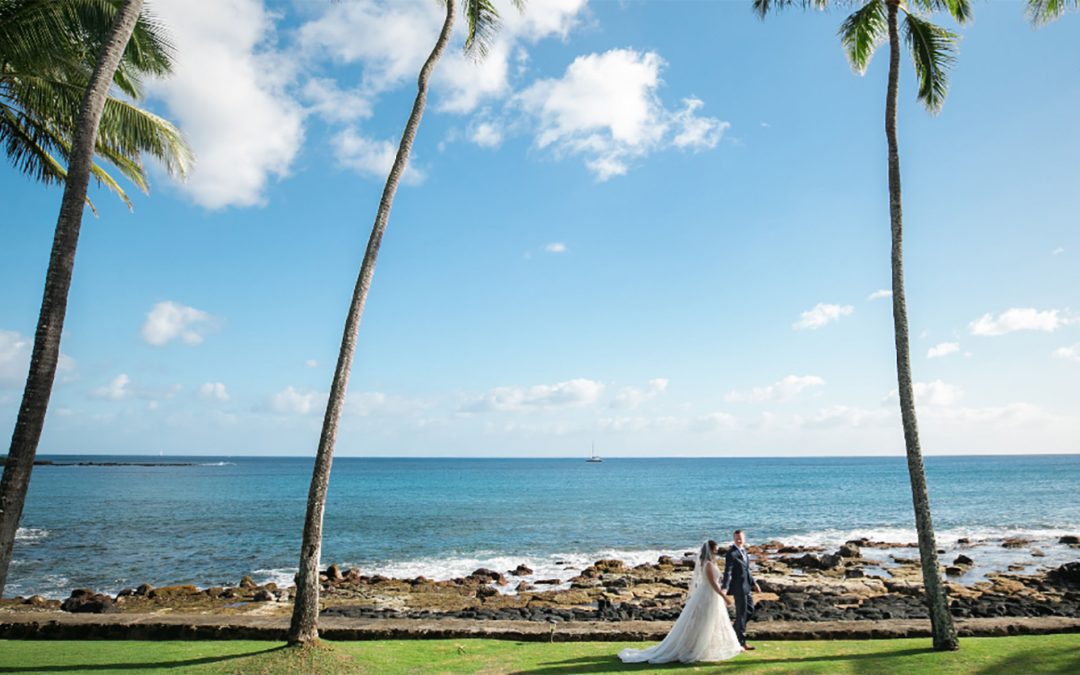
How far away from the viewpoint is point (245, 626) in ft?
34.0

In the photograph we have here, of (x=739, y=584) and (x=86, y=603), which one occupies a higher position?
(x=739, y=584)

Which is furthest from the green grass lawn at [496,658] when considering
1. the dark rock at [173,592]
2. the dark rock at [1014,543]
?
the dark rock at [1014,543]

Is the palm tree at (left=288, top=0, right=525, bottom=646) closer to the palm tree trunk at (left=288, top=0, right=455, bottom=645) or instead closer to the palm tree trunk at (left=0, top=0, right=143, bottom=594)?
the palm tree trunk at (left=288, top=0, right=455, bottom=645)

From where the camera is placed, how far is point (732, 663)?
9.15 meters

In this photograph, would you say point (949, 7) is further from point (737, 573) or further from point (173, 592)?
point (173, 592)

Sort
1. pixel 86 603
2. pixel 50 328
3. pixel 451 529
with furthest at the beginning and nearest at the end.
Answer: pixel 451 529, pixel 86 603, pixel 50 328

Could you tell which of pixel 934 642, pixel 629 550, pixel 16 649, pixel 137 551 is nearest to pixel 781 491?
pixel 629 550

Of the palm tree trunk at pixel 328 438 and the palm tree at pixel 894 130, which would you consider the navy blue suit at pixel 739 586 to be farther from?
the palm tree trunk at pixel 328 438

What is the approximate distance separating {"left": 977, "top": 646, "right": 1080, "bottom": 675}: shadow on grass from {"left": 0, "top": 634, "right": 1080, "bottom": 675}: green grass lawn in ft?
0.04

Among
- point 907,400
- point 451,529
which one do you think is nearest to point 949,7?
point 907,400

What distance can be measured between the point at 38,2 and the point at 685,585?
2204 centimetres

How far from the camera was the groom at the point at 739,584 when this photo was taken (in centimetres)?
1024

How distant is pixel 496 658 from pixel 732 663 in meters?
3.35

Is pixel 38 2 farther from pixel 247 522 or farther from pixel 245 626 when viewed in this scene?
pixel 247 522
